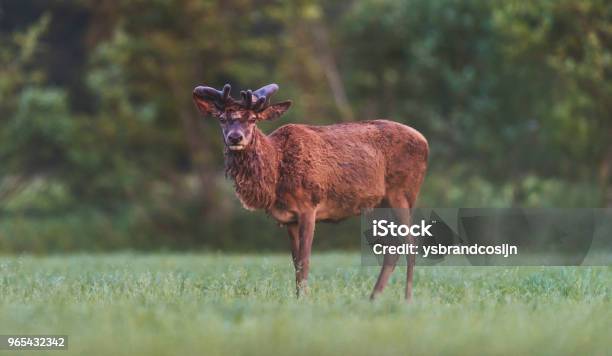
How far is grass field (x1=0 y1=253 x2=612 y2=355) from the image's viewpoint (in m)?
6.95

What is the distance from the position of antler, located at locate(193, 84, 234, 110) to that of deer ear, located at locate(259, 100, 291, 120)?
16.8 inches

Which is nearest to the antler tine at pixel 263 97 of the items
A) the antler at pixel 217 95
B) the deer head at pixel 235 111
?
the deer head at pixel 235 111

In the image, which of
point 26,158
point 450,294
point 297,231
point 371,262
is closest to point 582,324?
point 450,294

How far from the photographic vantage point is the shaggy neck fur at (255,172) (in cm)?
1038

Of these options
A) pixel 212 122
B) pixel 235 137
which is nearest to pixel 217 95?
pixel 235 137

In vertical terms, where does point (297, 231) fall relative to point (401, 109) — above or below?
below

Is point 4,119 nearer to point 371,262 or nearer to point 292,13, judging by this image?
point 292,13

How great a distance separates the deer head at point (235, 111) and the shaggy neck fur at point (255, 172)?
142 mm

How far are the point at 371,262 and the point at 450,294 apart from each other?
12.1 feet

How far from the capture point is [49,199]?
93.9 feet

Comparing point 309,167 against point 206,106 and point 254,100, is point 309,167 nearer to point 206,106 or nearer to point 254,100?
point 254,100

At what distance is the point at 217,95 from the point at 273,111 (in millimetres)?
692

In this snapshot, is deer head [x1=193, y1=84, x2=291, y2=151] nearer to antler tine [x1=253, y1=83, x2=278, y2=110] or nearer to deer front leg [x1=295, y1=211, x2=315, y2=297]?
antler tine [x1=253, y1=83, x2=278, y2=110]

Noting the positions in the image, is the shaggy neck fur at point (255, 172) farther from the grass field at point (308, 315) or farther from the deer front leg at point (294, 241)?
the grass field at point (308, 315)
